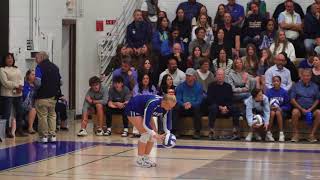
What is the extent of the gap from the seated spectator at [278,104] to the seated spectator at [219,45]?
187cm

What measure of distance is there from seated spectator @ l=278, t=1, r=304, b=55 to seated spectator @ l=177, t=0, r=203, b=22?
2.12m

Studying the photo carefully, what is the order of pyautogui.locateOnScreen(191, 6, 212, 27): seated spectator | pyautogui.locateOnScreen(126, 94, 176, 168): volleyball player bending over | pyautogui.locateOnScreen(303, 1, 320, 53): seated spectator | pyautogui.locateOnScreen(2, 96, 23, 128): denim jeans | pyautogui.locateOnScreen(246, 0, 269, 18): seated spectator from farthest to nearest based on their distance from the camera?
pyautogui.locateOnScreen(246, 0, 269, 18): seated spectator < pyautogui.locateOnScreen(191, 6, 212, 27): seated spectator < pyautogui.locateOnScreen(303, 1, 320, 53): seated spectator < pyautogui.locateOnScreen(2, 96, 23, 128): denim jeans < pyautogui.locateOnScreen(126, 94, 176, 168): volleyball player bending over

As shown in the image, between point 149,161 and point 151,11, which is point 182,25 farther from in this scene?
point 149,161

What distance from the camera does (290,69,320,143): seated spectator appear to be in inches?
560

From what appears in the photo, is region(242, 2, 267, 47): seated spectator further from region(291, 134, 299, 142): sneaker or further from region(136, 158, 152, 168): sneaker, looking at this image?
region(136, 158, 152, 168): sneaker

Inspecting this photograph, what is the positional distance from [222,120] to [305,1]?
5.14 meters

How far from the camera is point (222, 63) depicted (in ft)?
51.7

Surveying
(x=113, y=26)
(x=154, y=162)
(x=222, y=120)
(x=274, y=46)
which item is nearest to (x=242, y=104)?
(x=222, y=120)

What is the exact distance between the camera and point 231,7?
1762cm

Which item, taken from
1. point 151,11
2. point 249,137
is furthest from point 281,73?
point 151,11

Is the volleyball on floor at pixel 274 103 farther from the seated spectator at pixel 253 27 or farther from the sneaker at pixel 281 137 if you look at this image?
the seated spectator at pixel 253 27

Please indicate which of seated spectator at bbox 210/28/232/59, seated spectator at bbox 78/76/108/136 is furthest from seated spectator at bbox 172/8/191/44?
seated spectator at bbox 78/76/108/136

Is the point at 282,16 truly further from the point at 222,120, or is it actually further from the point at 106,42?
the point at 106,42

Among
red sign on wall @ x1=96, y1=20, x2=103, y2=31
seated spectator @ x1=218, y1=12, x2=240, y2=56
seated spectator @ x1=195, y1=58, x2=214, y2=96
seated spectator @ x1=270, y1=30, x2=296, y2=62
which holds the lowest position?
seated spectator @ x1=195, y1=58, x2=214, y2=96
